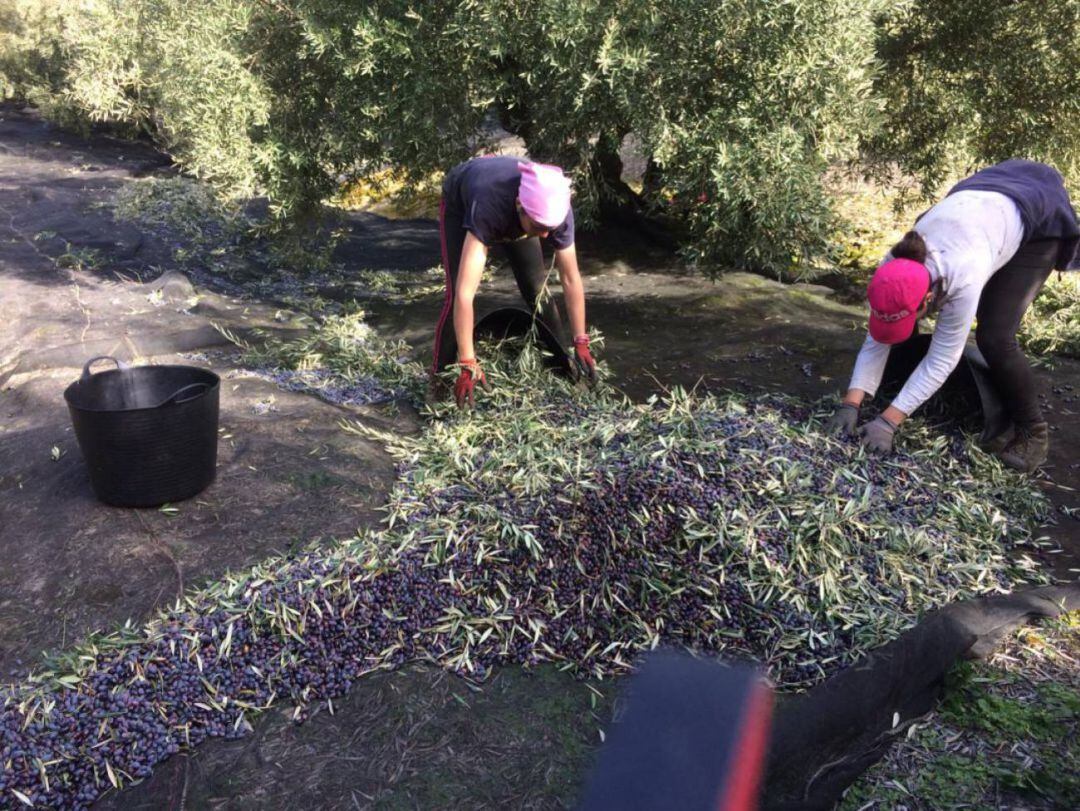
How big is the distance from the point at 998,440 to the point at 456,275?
9.64ft

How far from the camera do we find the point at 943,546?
3312 millimetres

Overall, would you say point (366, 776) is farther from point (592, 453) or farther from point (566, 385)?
point (566, 385)

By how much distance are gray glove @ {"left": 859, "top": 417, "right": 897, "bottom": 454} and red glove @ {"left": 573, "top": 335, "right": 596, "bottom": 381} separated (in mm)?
1547

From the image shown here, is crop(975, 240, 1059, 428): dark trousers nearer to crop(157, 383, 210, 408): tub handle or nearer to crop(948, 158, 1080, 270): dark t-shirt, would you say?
crop(948, 158, 1080, 270): dark t-shirt

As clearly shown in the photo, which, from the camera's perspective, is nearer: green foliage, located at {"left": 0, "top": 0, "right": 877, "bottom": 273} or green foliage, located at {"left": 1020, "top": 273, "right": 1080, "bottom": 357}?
green foliage, located at {"left": 0, "top": 0, "right": 877, "bottom": 273}

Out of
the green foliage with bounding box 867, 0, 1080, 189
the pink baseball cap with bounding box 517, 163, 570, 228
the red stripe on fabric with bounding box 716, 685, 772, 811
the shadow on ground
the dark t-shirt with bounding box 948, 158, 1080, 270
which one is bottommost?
the shadow on ground

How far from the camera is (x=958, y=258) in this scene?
354 cm

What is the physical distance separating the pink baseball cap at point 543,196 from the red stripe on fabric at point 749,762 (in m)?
2.24

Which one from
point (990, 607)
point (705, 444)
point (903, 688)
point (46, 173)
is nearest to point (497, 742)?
point (903, 688)

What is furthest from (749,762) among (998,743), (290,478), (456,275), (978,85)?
(978,85)

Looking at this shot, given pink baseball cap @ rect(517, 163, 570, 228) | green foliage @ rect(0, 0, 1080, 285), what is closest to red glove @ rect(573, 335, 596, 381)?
pink baseball cap @ rect(517, 163, 570, 228)

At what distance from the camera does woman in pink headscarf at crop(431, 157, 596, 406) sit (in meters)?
3.82

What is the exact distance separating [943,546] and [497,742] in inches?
76.9

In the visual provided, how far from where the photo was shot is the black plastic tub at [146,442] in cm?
346
